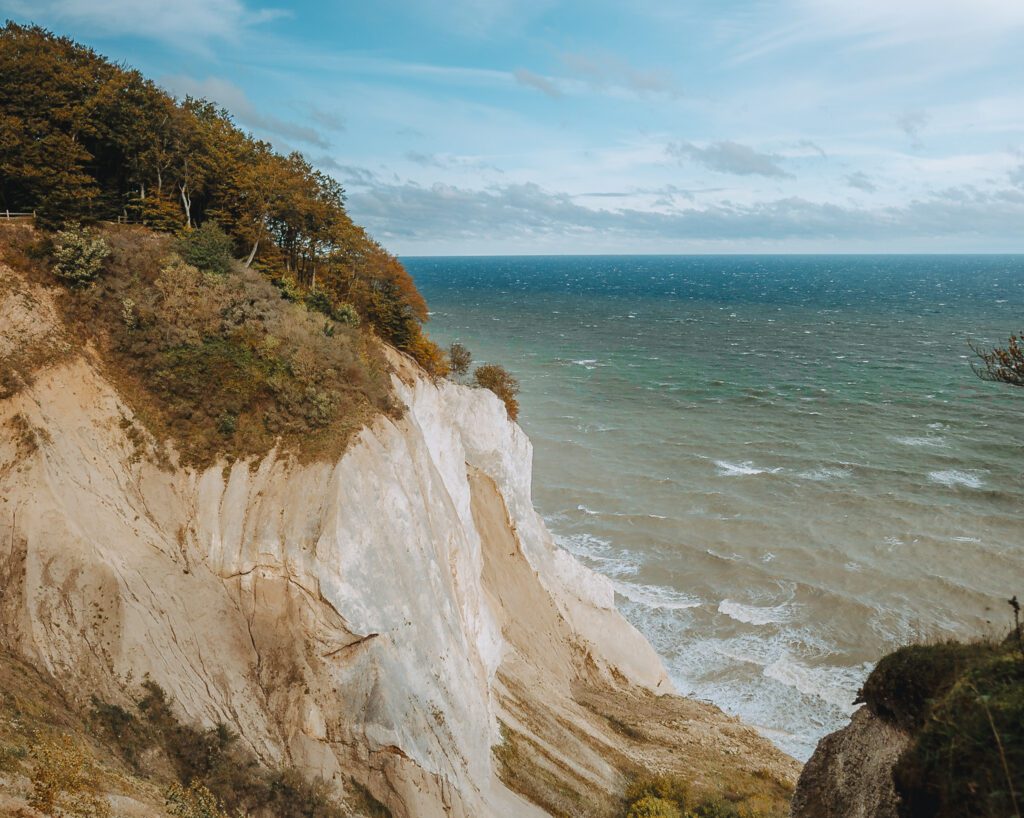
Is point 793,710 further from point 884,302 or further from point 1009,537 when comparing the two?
point 884,302

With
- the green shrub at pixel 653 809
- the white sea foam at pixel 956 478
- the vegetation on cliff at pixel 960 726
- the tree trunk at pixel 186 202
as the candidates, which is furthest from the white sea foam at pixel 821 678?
the tree trunk at pixel 186 202

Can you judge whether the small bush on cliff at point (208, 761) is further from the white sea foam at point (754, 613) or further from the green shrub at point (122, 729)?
the white sea foam at point (754, 613)

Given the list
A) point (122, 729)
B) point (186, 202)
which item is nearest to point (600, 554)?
point (122, 729)

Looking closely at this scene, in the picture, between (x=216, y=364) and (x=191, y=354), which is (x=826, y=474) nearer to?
(x=216, y=364)

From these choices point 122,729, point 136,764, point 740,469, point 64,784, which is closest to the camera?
point 64,784

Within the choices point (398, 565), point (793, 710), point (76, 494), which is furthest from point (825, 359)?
point (76, 494)

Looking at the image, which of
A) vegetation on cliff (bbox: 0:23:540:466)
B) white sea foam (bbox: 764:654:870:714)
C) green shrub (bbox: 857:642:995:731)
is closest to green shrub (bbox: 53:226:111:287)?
→ vegetation on cliff (bbox: 0:23:540:466)
